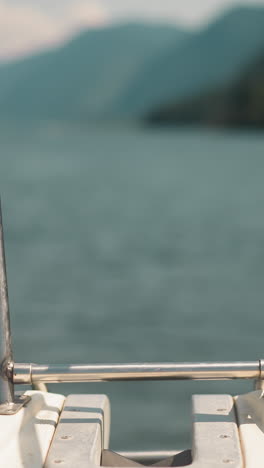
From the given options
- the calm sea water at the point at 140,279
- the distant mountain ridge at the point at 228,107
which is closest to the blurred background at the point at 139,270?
the calm sea water at the point at 140,279

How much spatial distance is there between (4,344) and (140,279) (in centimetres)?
2074

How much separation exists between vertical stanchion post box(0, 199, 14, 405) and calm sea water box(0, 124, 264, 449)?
8.12 meters

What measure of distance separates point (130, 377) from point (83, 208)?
39.8 meters

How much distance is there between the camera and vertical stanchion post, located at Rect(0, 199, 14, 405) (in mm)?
1971

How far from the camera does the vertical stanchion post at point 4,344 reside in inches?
77.6

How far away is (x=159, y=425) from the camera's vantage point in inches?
471

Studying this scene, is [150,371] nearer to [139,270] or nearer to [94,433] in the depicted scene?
[94,433]

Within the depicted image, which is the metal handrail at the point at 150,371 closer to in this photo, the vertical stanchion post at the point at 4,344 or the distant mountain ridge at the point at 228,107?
the vertical stanchion post at the point at 4,344

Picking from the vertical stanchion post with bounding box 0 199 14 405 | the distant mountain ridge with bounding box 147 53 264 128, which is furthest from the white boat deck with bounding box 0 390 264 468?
the distant mountain ridge with bounding box 147 53 264 128

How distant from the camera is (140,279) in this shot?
22.7 meters

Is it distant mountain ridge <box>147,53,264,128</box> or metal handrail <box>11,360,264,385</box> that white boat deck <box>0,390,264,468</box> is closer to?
metal handrail <box>11,360,264,385</box>

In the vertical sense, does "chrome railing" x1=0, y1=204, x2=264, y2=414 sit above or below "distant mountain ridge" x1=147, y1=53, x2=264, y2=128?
above

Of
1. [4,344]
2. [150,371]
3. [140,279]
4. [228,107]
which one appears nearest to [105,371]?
[150,371]

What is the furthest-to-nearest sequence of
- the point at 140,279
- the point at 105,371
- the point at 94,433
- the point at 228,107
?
the point at 228,107
the point at 140,279
the point at 105,371
the point at 94,433
